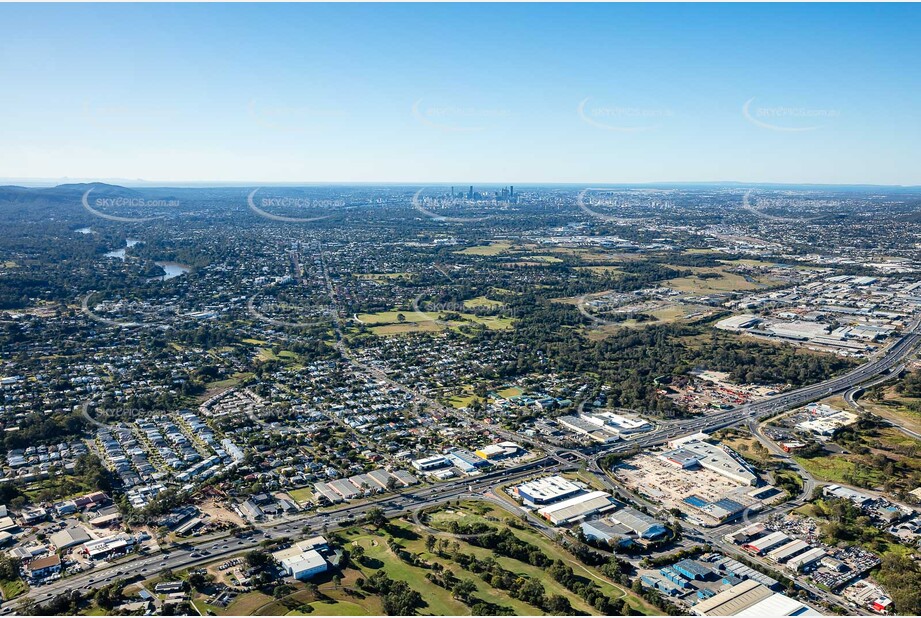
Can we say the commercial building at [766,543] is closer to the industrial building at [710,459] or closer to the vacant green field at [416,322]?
the industrial building at [710,459]

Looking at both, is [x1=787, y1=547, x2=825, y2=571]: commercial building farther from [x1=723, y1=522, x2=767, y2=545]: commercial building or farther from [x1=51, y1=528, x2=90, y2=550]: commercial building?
Result: [x1=51, y1=528, x2=90, y2=550]: commercial building

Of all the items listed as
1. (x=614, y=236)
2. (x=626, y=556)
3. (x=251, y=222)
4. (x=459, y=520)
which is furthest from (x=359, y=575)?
(x=251, y=222)

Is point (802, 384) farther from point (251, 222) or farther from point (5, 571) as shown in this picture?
point (251, 222)

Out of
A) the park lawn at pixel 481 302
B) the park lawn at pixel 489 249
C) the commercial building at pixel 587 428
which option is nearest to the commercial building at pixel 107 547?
the commercial building at pixel 587 428

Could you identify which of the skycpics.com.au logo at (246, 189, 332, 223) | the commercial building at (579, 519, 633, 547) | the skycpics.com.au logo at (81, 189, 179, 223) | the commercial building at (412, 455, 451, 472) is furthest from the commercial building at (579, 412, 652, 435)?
the skycpics.com.au logo at (81, 189, 179, 223)

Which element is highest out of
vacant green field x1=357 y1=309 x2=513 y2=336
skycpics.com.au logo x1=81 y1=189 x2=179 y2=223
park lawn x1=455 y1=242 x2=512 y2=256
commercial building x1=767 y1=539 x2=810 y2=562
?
skycpics.com.au logo x1=81 y1=189 x2=179 y2=223

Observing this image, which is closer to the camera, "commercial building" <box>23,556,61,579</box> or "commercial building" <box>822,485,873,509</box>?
"commercial building" <box>23,556,61,579</box>
